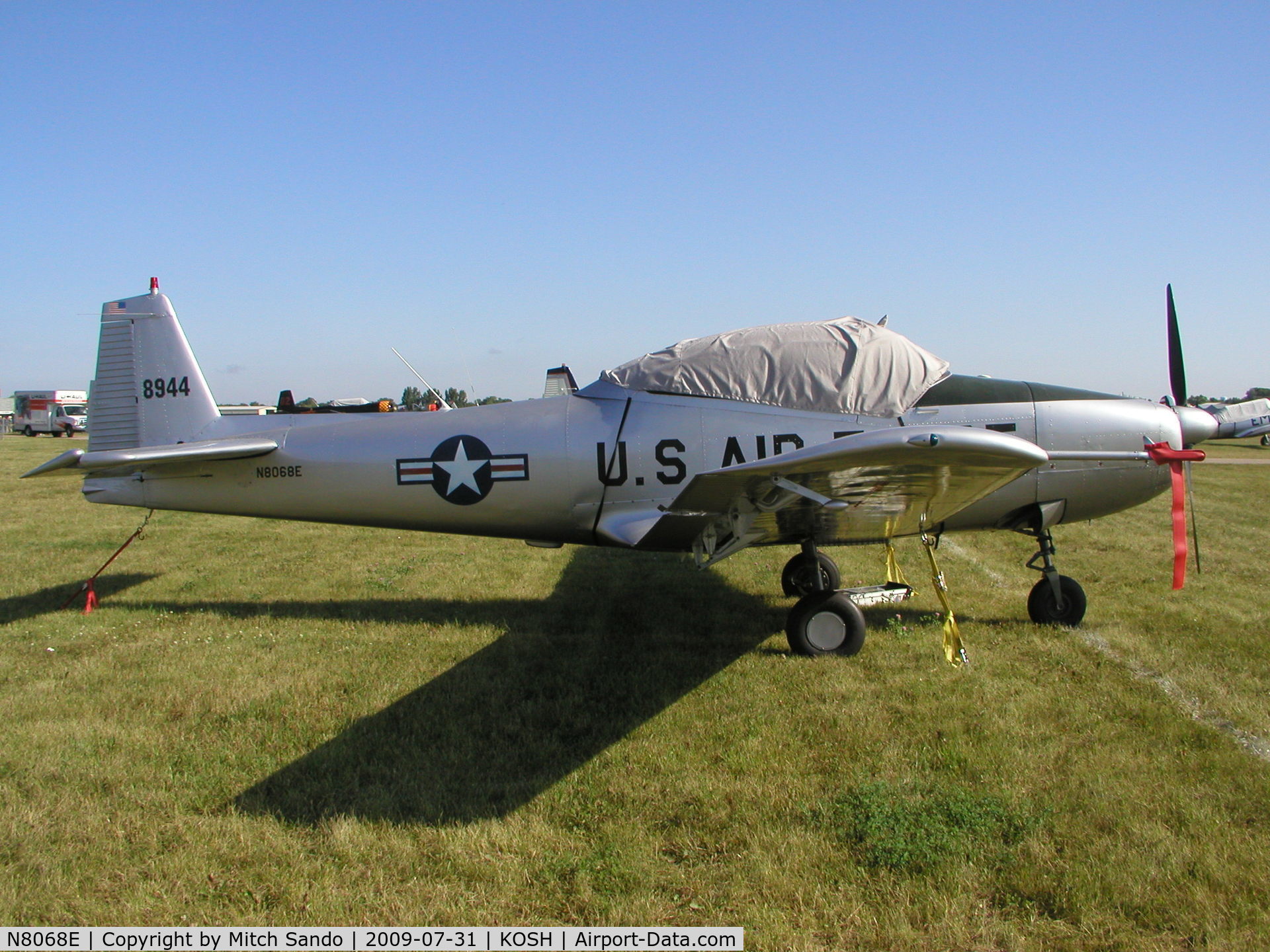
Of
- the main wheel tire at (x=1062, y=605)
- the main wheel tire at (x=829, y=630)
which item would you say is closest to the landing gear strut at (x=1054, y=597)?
the main wheel tire at (x=1062, y=605)

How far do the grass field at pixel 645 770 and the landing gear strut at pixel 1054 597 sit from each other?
0.84ft

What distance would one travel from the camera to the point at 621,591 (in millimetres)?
7605

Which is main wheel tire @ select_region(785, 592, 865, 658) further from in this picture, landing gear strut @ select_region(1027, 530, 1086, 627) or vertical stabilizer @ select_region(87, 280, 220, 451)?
vertical stabilizer @ select_region(87, 280, 220, 451)

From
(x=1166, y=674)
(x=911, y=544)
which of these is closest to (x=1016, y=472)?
(x=1166, y=674)


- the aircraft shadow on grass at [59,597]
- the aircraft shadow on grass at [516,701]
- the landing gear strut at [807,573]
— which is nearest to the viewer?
the aircraft shadow on grass at [516,701]

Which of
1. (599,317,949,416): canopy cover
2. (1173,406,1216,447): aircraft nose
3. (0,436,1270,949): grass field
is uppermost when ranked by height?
(599,317,949,416): canopy cover

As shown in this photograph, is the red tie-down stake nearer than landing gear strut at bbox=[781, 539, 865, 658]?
Yes

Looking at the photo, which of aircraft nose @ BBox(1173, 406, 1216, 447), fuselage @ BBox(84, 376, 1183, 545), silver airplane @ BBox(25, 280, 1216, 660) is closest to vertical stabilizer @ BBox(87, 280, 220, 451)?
silver airplane @ BBox(25, 280, 1216, 660)

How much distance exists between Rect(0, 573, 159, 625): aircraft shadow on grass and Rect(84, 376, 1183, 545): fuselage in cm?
154

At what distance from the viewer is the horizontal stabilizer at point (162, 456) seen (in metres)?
6.06

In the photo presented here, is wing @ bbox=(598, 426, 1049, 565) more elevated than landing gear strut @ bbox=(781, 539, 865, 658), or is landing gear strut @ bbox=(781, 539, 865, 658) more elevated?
wing @ bbox=(598, 426, 1049, 565)

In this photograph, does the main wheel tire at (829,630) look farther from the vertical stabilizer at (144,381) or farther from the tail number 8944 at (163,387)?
the tail number 8944 at (163,387)

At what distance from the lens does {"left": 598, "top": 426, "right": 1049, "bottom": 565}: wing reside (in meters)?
3.37

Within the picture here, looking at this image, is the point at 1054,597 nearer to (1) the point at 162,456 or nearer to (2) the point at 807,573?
(2) the point at 807,573
